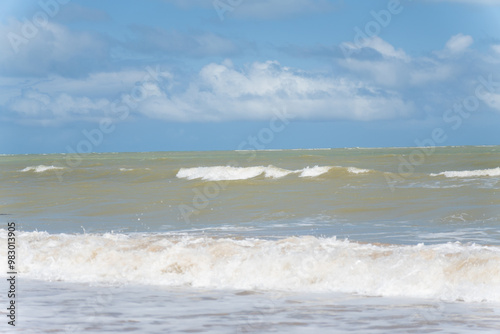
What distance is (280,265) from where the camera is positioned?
27.6ft

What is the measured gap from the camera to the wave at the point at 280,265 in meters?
7.46

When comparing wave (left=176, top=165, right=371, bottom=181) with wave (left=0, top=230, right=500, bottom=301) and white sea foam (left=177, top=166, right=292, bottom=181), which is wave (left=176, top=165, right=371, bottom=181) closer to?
white sea foam (left=177, top=166, right=292, bottom=181)

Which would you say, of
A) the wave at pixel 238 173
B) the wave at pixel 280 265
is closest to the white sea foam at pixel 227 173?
the wave at pixel 238 173

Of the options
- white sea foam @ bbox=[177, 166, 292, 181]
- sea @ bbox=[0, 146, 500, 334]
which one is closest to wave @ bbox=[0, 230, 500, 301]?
sea @ bbox=[0, 146, 500, 334]

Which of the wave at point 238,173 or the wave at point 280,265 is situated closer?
the wave at point 280,265

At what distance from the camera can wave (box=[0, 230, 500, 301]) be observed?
24.5 ft

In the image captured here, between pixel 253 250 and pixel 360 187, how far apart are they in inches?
558

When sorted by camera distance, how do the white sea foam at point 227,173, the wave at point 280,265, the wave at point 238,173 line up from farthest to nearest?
the white sea foam at point 227,173, the wave at point 238,173, the wave at point 280,265

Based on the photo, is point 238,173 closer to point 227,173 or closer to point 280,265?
point 227,173

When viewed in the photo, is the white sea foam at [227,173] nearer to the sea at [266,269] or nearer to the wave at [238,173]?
the wave at [238,173]

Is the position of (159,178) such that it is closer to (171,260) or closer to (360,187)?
(360,187)

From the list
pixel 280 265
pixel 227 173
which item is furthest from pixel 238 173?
pixel 280 265

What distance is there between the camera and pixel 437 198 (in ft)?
60.2

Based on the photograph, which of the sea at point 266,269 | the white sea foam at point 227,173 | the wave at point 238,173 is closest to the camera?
the sea at point 266,269
